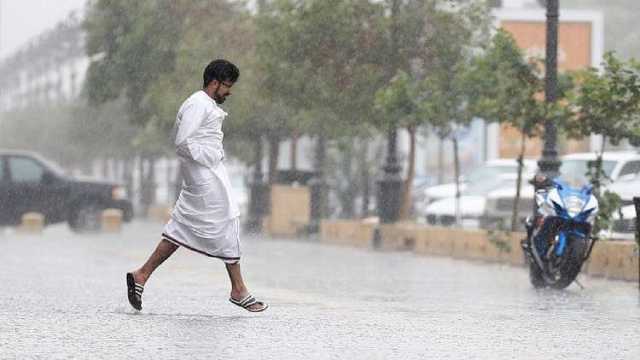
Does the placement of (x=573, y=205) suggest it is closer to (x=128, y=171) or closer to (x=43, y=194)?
(x=43, y=194)

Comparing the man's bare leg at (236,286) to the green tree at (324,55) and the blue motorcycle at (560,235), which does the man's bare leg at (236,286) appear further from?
the green tree at (324,55)

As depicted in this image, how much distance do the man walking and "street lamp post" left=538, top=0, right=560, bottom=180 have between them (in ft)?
32.1

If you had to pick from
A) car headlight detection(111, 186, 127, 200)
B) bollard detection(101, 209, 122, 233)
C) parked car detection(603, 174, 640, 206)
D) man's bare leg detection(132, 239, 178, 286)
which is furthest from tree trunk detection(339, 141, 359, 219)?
man's bare leg detection(132, 239, 178, 286)

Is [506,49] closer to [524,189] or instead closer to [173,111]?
[524,189]

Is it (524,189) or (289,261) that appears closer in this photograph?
(289,261)

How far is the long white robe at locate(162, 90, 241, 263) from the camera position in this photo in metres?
11.5

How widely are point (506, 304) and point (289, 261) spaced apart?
27.9 ft

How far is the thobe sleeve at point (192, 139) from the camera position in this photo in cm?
1142

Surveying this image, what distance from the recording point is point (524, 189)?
30297 millimetres

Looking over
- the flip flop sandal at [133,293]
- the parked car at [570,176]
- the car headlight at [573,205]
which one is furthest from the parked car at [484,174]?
the flip flop sandal at [133,293]

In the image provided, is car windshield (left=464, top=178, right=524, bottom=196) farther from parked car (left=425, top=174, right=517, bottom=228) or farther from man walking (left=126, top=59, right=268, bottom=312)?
man walking (left=126, top=59, right=268, bottom=312)

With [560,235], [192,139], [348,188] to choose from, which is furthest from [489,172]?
[192,139]

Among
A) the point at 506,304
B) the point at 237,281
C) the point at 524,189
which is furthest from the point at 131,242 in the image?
the point at 237,281

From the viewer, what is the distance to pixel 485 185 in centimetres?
3303
